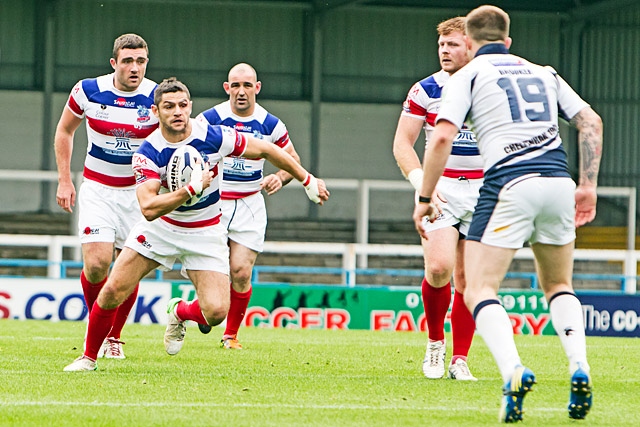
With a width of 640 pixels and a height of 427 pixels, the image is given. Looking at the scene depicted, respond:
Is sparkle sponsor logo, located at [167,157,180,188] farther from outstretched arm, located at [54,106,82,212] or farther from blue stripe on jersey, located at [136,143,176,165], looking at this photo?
outstretched arm, located at [54,106,82,212]

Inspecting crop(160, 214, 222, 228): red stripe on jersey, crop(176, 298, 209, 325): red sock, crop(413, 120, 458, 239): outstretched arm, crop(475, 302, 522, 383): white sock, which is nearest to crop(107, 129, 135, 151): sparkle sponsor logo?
crop(160, 214, 222, 228): red stripe on jersey

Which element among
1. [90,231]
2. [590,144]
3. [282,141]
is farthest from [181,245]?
[590,144]

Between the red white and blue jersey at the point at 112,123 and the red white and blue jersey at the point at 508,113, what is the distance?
3458 millimetres

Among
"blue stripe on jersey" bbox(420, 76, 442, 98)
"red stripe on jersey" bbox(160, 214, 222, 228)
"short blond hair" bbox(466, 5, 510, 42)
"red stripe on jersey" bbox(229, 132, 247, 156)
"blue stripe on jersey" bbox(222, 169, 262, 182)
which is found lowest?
"red stripe on jersey" bbox(160, 214, 222, 228)

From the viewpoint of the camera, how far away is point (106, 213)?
8773 millimetres

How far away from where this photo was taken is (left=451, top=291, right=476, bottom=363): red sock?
7629mm

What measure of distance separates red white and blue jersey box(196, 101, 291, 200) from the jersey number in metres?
4.49

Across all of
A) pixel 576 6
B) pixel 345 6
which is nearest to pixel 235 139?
pixel 345 6

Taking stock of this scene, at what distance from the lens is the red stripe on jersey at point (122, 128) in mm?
8750

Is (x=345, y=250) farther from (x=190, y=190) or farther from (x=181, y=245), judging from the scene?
(x=190, y=190)

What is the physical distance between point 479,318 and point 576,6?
25.4 m

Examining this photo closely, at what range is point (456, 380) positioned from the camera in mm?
7457

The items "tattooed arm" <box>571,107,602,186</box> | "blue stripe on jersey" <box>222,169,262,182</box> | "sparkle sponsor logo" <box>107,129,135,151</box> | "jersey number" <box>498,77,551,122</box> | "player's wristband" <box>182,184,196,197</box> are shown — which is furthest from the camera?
"blue stripe on jersey" <box>222,169,262,182</box>

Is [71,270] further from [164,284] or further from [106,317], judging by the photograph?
[106,317]
